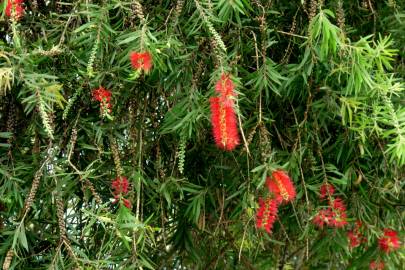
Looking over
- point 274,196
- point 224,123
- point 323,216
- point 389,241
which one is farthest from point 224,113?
point 389,241

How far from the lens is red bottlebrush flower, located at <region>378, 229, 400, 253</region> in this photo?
230 centimetres

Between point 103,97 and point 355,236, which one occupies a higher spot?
point 103,97

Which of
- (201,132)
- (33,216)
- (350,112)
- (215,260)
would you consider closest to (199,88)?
(201,132)

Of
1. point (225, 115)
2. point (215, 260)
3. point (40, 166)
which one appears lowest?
point (215, 260)

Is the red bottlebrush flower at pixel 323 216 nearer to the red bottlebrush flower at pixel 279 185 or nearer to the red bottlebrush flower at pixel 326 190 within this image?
the red bottlebrush flower at pixel 326 190

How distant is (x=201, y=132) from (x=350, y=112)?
452 millimetres

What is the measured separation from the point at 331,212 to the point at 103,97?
2.62ft

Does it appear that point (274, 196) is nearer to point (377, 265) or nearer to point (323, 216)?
point (323, 216)

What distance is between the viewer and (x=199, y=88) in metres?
1.99

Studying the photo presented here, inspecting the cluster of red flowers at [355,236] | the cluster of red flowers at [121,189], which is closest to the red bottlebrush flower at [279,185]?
the cluster of red flowers at [121,189]

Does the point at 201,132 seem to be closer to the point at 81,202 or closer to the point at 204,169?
the point at 204,169

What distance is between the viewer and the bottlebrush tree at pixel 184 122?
177cm

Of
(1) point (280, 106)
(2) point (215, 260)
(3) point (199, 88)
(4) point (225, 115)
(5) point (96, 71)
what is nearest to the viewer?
(4) point (225, 115)

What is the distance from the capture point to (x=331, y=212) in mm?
2084
